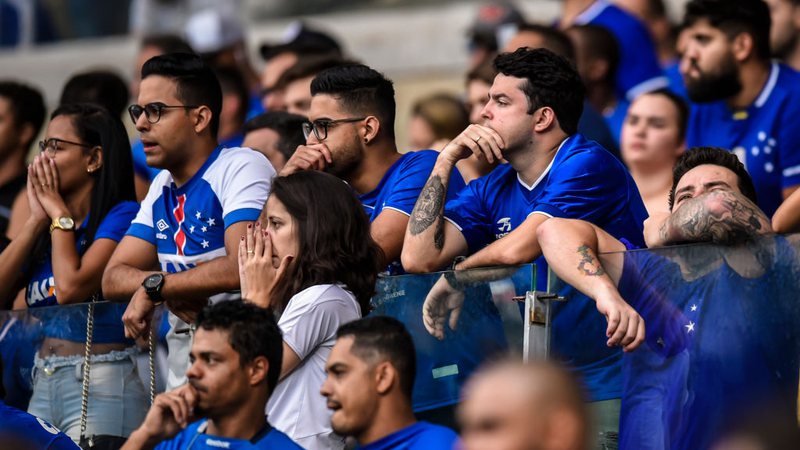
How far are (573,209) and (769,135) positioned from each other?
7.00 feet

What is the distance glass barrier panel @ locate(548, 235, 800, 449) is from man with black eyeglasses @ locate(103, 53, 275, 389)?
5.80ft

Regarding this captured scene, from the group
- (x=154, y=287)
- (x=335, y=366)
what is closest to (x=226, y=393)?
(x=335, y=366)

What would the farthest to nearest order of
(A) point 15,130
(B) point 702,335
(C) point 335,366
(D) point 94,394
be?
(A) point 15,130 < (D) point 94,394 < (B) point 702,335 < (C) point 335,366

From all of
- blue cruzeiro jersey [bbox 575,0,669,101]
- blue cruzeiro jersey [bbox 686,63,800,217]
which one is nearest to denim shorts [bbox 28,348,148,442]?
blue cruzeiro jersey [bbox 686,63,800,217]

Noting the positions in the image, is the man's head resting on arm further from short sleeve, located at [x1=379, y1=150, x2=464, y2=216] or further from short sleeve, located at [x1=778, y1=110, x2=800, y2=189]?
short sleeve, located at [x1=778, y1=110, x2=800, y2=189]

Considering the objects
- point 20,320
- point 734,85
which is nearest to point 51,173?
point 20,320

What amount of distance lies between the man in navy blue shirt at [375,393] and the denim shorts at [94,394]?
1.57 meters

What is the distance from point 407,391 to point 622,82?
449 cm

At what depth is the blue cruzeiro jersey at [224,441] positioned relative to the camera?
5.41 m

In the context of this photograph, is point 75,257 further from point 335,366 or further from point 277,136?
point 335,366

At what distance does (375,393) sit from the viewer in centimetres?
534

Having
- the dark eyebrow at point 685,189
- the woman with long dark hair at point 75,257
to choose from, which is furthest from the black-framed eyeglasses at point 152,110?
the dark eyebrow at point 685,189

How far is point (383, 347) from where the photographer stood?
5434 millimetres

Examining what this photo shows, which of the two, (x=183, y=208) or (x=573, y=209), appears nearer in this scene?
(x=573, y=209)
